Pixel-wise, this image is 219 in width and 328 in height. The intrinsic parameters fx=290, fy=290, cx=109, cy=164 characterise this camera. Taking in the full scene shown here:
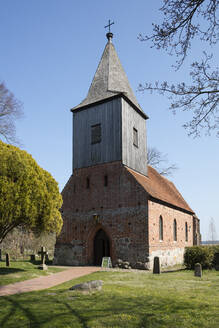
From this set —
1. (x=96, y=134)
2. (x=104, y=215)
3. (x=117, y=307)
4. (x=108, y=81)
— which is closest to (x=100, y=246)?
(x=104, y=215)

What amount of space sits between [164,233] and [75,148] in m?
9.36

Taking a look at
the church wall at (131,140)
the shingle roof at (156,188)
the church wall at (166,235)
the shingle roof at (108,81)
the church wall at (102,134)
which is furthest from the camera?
the shingle roof at (108,81)

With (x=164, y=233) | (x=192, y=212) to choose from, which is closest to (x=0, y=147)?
(x=164, y=233)

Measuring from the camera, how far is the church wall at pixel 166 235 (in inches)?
749

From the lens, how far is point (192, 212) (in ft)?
101

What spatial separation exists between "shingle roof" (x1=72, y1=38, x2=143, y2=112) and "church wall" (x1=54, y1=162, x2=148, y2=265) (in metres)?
5.46

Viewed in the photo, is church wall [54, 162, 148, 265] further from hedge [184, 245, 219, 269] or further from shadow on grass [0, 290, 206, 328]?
shadow on grass [0, 290, 206, 328]

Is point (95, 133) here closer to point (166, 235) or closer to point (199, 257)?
point (166, 235)

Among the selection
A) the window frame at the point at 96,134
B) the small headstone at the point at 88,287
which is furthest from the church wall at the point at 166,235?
the small headstone at the point at 88,287

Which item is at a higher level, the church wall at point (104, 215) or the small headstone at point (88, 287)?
the church wall at point (104, 215)

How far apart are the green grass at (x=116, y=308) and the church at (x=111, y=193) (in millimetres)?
8521

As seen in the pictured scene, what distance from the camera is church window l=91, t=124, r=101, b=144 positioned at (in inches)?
859

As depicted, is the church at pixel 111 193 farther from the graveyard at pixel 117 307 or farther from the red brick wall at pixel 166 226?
the graveyard at pixel 117 307

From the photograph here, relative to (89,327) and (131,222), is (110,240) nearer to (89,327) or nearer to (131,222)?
(131,222)
